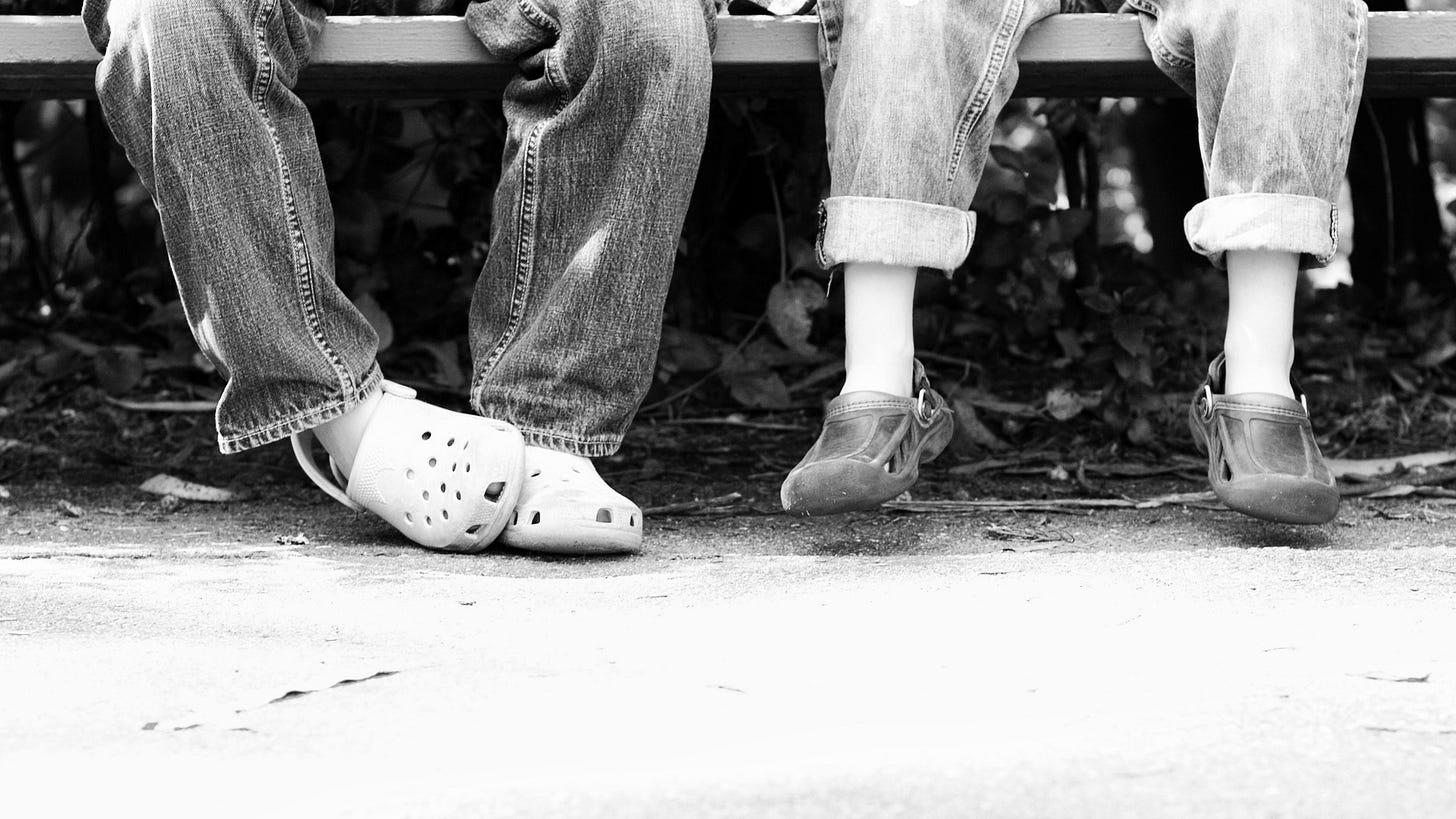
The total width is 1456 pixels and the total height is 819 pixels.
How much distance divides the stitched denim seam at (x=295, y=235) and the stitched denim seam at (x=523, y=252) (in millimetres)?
168

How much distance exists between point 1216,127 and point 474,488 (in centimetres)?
92

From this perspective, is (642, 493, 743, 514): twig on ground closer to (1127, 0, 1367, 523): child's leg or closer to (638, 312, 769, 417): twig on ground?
(638, 312, 769, 417): twig on ground

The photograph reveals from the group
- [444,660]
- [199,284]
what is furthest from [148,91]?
[444,660]

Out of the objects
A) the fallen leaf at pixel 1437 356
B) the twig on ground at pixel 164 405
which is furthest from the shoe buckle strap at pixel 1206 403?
the twig on ground at pixel 164 405

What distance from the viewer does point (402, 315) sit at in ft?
9.25

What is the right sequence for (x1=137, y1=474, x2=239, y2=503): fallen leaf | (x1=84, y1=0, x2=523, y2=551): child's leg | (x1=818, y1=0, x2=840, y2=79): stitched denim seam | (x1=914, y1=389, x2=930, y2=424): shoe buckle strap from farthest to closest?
1. (x1=137, y1=474, x2=239, y2=503): fallen leaf
2. (x1=818, y1=0, x2=840, y2=79): stitched denim seam
3. (x1=914, y1=389, x2=930, y2=424): shoe buckle strap
4. (x1=84, y1=0, x2=523, y2=551): child's leg

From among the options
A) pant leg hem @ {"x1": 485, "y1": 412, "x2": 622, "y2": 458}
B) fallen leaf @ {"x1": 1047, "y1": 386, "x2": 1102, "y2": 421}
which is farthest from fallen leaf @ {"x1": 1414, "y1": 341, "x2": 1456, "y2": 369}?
pant leg hem @ {"x1": 485, "y1": 412, "x2": 622, "y2": 458}

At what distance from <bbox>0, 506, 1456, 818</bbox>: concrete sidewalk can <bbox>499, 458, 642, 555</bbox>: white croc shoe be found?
0.02m

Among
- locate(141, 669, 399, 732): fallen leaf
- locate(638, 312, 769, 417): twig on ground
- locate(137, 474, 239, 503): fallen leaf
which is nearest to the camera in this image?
locate(141, 669, 399, 732): fallen leaf

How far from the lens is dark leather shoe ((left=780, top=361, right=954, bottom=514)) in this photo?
5.53ft

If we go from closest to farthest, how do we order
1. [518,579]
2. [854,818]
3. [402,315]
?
[854,818] < [518,579] < [402,315]

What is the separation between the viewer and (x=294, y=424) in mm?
1721

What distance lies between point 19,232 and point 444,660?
261 cm

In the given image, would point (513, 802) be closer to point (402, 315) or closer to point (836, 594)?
point (836, 594)
